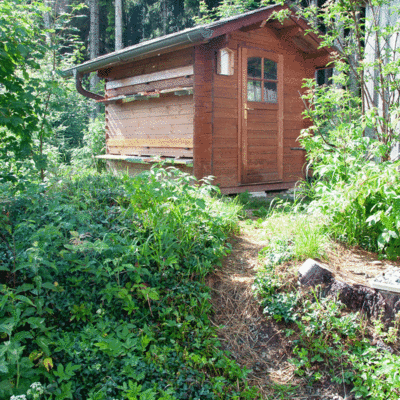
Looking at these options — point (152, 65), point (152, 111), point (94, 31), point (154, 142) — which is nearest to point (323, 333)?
point (154, 142)

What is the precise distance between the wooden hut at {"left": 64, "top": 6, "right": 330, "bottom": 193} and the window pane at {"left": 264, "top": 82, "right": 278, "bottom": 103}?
2cm

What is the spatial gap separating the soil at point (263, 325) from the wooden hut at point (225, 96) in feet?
10.9

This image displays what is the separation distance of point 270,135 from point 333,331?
5.33 metres

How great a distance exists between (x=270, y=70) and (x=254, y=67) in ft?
1.47

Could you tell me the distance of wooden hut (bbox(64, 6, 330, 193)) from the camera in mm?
6773

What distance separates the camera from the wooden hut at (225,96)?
6.77 metres

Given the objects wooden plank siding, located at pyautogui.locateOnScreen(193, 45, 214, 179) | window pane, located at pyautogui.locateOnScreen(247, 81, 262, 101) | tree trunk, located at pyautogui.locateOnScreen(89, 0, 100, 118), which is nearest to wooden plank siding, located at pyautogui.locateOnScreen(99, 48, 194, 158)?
wooden plank siding, located at pyautogui.locateOnScreen(193, 45, 214, 179)

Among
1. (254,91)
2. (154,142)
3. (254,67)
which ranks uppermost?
(254,67)

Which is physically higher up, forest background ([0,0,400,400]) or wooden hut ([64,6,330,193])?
wooden hut ([64,6,330,193])

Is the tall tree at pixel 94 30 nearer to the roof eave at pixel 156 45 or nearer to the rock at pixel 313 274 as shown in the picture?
the roof eave at pixel 156 45

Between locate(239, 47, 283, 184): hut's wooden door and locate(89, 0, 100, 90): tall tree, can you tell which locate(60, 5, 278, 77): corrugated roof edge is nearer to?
locate(239, 47, 283, 184): hut's wooden door

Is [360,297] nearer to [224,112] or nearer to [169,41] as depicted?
[224,112]

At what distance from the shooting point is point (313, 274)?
3.22 meters

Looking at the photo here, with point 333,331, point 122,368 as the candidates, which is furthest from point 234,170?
point 122,368
